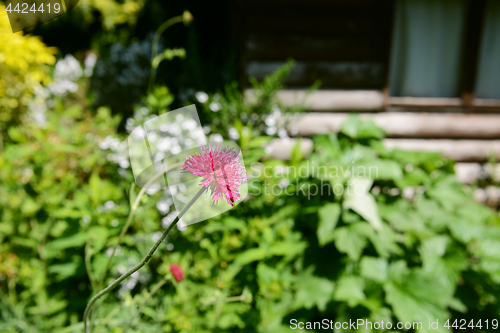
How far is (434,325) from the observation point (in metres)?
1.23

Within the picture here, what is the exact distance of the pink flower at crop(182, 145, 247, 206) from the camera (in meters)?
0.47

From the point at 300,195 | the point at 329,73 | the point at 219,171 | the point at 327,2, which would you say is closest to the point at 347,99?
the point at 329,73

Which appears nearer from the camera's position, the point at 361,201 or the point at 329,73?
the point at 361,201

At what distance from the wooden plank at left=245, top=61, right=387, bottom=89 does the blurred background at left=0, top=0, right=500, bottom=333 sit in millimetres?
13

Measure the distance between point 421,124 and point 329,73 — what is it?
3.39 ft

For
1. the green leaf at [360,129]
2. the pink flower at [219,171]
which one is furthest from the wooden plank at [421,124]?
the pink flower at [219,171]

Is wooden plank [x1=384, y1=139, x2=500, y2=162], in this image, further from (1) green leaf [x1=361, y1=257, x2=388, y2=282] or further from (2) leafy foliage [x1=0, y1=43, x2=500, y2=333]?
(1) green leaf [x1=361, y1=257, x2=388, y2=282]

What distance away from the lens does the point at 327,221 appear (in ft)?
4.79

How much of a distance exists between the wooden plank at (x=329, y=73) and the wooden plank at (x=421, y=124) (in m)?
0.30

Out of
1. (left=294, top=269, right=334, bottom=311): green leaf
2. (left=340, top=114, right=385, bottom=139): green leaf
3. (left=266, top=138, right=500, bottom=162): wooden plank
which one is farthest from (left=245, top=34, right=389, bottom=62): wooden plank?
(left=294, top=269, right=334, bottom=311): green leaf

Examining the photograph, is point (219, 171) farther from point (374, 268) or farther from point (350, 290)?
point (374, 268)

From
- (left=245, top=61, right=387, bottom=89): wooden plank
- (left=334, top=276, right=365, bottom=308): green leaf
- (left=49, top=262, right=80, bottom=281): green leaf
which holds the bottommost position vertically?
(left=334, top=276, right=365, bottom=308): green leaf

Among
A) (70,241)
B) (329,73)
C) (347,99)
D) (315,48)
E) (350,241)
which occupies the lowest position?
(350,241)

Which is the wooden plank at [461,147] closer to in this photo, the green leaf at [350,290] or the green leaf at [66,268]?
the green leaf at [350,290]
